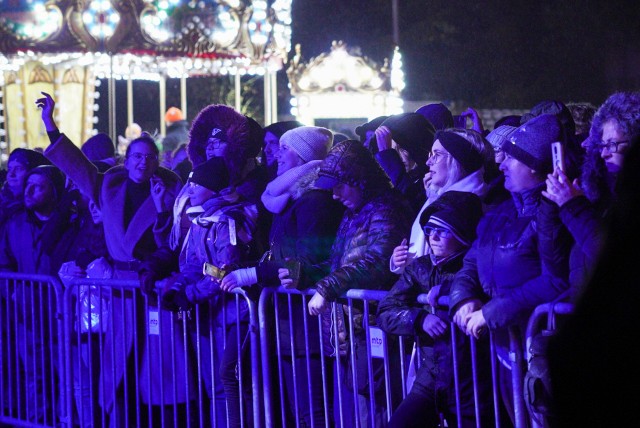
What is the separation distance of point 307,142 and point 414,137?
0.68 metres

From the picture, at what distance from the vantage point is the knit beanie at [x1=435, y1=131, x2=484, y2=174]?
5195 millimetres

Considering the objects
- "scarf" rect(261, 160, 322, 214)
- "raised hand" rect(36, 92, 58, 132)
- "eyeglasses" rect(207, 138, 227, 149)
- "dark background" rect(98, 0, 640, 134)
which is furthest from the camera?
"dark background" rect(98, 0, 640, 134)

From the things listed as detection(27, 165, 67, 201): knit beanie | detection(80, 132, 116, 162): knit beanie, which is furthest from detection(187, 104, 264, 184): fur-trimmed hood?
detection(80, 132, 116, 162): knit beanie

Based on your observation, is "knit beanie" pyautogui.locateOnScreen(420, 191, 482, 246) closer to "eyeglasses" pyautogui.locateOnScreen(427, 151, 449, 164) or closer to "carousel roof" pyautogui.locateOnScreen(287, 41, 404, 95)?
"eyeglasses" pyautogui.locateOnScreen(427, 151, 449, 164)

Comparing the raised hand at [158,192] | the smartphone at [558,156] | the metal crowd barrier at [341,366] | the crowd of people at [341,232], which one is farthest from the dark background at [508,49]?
the smartphone at [558,156]

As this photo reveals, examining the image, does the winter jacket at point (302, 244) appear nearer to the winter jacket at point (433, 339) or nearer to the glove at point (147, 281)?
the winter jacket at point (433, 339)

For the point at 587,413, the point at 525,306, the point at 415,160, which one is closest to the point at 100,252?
the point at 415,160

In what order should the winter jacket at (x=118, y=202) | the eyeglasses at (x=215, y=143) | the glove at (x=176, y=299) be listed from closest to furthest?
the glove at (x=176, y=299)
the eyeglasses at (x=215, y=143)
the winter jacket at (x=118, y=202)

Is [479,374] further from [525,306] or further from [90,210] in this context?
[90,210]

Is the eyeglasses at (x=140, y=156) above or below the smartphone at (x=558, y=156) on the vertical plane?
above

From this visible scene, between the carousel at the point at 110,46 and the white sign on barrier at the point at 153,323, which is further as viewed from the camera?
the carousel at the point at 110,46

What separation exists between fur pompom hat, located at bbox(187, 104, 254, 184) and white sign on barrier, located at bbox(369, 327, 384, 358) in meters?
1.64

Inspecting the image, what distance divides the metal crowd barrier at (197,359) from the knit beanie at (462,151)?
808 mm

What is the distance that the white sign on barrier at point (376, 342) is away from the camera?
17.2ft
